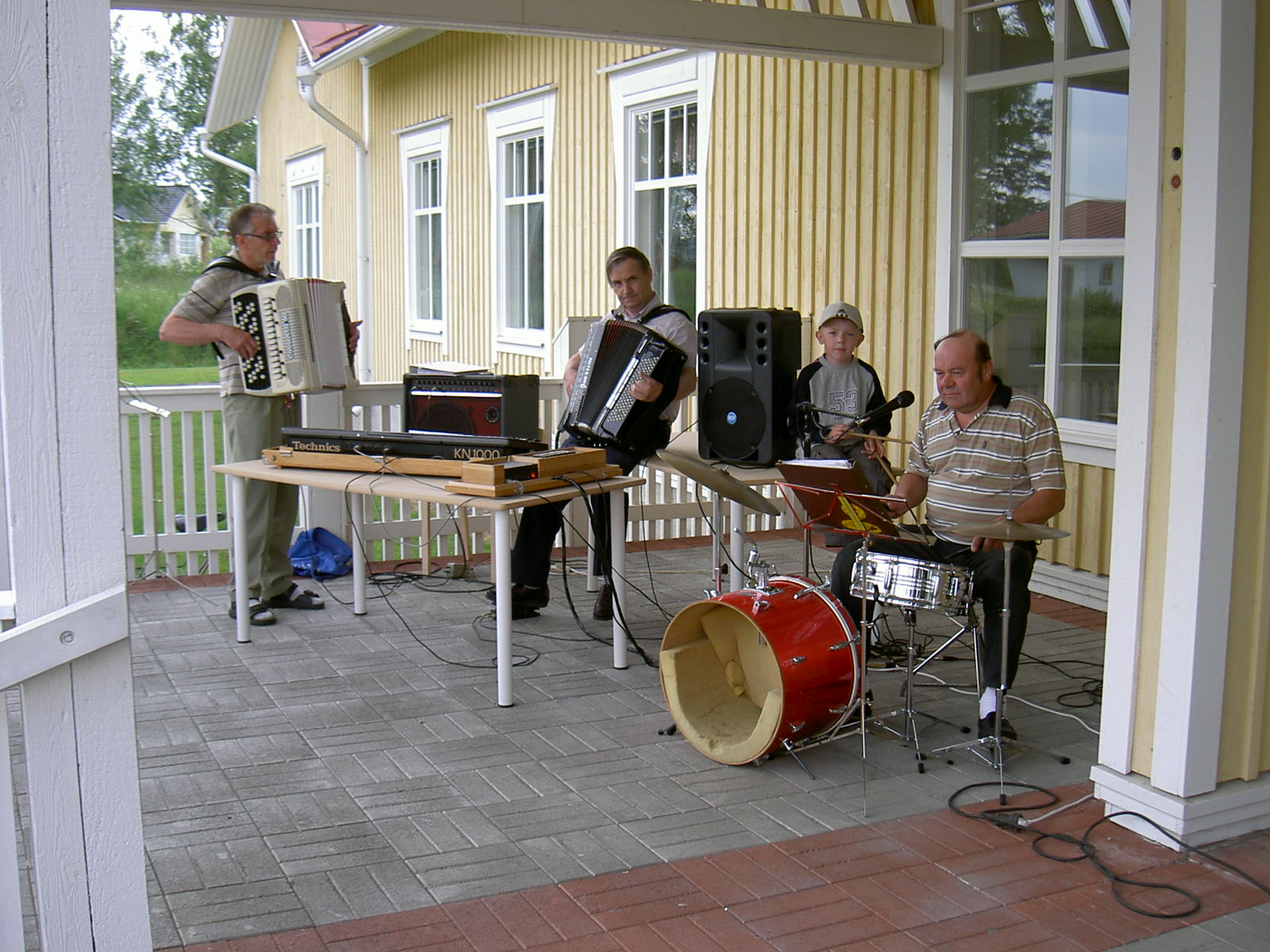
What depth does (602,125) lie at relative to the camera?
9391 millimetres

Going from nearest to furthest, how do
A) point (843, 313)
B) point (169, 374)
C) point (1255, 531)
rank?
point (1255, 531)
point (843, 313)
point (169, 374)

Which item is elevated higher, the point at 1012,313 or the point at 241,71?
the point at 241,71

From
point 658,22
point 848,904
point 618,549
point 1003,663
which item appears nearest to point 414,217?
point 658,22

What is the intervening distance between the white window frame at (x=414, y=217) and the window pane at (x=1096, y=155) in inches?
297

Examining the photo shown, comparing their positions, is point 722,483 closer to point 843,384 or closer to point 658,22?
point 843,384

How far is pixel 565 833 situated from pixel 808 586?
1011 mm

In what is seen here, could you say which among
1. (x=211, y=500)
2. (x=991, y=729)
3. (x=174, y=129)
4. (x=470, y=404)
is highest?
(x=174, y=129)

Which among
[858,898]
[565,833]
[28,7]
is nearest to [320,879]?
[565,833]

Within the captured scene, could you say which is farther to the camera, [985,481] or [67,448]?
[985,481]

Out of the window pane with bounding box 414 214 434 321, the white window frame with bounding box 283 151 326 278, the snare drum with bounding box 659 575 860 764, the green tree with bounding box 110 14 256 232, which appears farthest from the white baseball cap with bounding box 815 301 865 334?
the green tree with bounding box 110 14 256 232

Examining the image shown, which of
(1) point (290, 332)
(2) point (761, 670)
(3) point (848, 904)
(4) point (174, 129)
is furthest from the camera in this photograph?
(4) point (174, 129)

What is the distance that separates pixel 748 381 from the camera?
5.09 m

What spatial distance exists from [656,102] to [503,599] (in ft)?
18.0

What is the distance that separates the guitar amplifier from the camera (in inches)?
207
